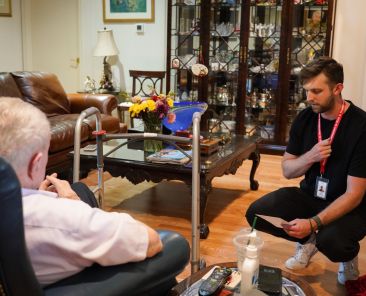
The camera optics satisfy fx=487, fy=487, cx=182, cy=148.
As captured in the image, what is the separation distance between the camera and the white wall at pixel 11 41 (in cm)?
604

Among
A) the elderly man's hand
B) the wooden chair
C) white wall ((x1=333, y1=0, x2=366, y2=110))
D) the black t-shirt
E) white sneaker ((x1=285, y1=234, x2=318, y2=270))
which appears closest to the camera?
the elderly man's hand

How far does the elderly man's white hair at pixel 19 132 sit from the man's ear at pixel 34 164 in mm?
11

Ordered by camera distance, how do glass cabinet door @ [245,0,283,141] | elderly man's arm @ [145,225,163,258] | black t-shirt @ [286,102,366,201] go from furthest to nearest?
glass cabinet door @ [245,0,283,141] → black t-shirt @ [286,102,366,201] → elderly man's arm @ [145,225,163,258]

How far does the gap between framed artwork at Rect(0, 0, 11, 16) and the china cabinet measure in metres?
2.14

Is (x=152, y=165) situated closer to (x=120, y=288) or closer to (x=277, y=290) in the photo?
(x=277, y=290)

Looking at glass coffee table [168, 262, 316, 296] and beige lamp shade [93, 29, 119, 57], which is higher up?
beige lamp shade [93, 29, 119, 57]

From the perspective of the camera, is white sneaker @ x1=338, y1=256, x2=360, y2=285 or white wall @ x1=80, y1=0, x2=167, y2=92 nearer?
white sneaker @ x1=338, y1=256, x2=360, y2=285

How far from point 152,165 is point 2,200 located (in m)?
2.18

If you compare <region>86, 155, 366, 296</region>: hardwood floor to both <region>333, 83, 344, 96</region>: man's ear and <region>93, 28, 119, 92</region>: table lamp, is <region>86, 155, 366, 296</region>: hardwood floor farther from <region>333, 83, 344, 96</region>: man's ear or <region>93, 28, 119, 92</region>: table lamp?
<region>93, 28, 119, 92</region>: table lamp

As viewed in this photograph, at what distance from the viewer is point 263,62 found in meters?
5.29

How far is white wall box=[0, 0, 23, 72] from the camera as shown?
6035 millimetres

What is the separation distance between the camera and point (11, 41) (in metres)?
6.20

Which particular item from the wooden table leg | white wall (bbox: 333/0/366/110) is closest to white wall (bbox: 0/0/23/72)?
the wooden table leg

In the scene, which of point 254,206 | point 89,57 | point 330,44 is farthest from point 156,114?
point 89,57
